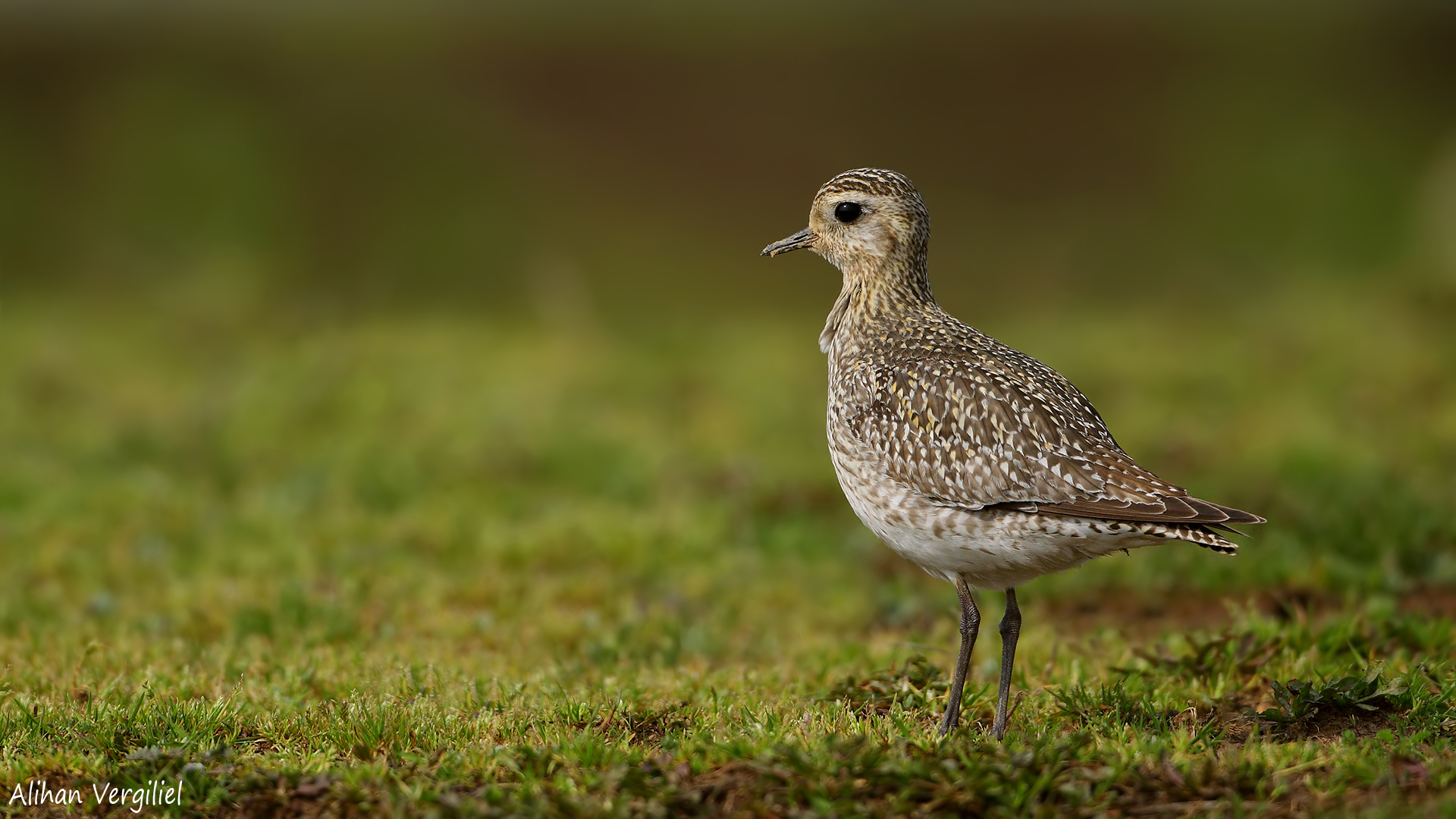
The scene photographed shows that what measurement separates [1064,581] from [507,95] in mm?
17658

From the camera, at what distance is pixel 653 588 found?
9844mm

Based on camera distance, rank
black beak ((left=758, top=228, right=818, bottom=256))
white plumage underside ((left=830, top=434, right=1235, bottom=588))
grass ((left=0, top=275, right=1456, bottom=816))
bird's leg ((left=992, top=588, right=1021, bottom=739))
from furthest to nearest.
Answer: black beak ((left=758, top=228, right=818, bottom=256)) < bird's leg ((left=992, top=588, right=1021, bottom=739)) < white plumage underside ((left=830, top=434, right=1235, bottom=588)) < grass ((left=0, top=275, right=1456, bottom=816))

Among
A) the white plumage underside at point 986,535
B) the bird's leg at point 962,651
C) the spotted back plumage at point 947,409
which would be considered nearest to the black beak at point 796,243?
the spotted back plumage at point 947,409

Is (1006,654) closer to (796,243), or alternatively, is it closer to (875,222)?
(875,222)

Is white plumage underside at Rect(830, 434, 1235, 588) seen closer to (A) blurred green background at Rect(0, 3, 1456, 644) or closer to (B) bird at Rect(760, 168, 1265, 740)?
(B) bird at Rect(760, 168, 1265, 740)

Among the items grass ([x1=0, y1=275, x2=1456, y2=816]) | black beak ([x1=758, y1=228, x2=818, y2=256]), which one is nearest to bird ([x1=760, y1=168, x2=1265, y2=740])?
black beak ([x1=758, y1=228, x2=818, y2=256])

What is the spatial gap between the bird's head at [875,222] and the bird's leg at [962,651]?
1.89 meters

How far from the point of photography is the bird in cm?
580

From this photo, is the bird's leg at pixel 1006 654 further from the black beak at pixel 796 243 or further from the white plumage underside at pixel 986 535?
the black beak at pixel 796 243

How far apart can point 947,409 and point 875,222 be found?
4.76 ft

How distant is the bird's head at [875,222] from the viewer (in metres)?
7.37

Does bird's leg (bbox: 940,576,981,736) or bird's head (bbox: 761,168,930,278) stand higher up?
bird's head (bbox: 761,168,930,278)

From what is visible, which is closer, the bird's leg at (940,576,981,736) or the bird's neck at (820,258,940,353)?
the bird's leg at (940,576,981,736)

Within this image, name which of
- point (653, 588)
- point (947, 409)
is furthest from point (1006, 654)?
point (653, 588)
